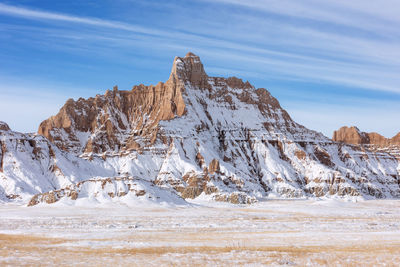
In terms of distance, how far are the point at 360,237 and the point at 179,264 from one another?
91.2 feet

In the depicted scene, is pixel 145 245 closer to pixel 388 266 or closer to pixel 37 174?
pixel 388 266

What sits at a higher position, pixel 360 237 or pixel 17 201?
pixel 360 237

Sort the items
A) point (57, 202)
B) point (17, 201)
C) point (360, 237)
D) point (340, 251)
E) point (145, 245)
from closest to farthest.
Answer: point (340, 251) → point (145, 245) → point (360, 237) → point (57, 202) → point (17, 201)

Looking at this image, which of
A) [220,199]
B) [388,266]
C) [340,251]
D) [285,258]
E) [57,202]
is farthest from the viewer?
[220,199]

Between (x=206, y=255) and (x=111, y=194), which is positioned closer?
(x=206, y=255)

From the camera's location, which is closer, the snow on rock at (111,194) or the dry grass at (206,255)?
the dry grass at (206,255)

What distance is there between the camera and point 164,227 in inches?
2975

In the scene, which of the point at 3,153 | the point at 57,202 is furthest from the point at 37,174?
the point at 57,202

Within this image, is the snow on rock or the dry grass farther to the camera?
the snow on rock

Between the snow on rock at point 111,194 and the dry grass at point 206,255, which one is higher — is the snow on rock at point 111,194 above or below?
below

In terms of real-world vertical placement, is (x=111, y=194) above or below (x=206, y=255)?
below

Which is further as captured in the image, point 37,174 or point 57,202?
point 37,174

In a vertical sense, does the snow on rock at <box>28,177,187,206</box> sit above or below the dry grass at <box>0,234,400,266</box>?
below

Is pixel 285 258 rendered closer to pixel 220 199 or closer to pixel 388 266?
pixel 388 266
